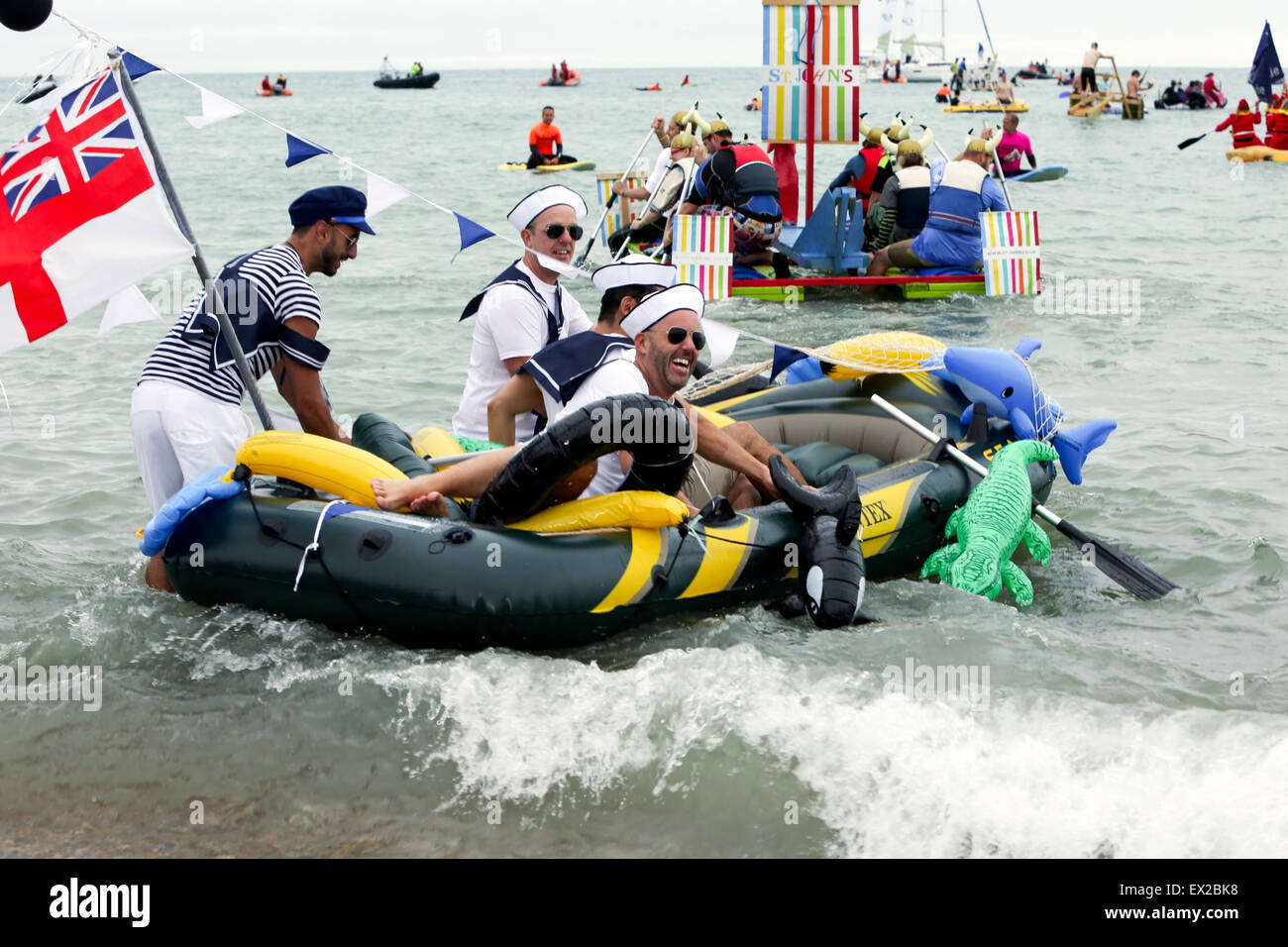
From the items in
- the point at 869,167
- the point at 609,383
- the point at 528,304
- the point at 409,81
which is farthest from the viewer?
the point at 409,81

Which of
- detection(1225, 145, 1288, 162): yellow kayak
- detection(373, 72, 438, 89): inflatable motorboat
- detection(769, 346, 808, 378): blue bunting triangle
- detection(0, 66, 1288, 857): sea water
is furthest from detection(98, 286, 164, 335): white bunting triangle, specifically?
detection(373, 72, 438, 89): inflatable motorboat

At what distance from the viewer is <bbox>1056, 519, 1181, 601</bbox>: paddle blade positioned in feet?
18.1

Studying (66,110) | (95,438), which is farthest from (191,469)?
(95,438)

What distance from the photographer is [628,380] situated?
449 centimetres

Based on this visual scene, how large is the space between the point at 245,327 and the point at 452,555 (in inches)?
43.2

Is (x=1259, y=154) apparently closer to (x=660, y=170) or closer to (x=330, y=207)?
(x=660, y=170)

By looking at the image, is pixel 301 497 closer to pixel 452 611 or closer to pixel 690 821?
pixel 452 611

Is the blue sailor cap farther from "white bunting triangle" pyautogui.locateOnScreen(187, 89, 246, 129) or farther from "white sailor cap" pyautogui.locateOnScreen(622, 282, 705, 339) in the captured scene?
"white sailor cap" pyautogui.locateOnScreen(622, 282, 705, 339)

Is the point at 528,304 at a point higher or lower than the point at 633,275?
lower

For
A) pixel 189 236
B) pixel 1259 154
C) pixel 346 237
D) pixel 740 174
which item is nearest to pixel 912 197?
pixel 740 174

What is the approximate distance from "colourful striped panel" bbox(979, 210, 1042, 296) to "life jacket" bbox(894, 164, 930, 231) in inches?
22.5

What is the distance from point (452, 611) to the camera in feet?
14.8

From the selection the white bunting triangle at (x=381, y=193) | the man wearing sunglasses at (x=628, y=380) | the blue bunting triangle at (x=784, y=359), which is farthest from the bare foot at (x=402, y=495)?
the blue bunting triangle at (x=784, y=359)

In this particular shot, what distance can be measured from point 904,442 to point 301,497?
9.43ft
